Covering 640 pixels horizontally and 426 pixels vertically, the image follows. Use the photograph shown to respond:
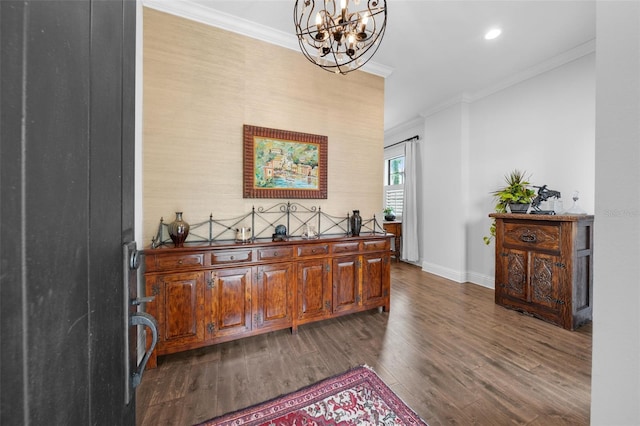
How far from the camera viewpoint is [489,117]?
406cm

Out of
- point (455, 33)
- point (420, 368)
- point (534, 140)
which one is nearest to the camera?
point (420, 368)

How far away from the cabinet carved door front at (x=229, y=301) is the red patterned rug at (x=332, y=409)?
76 cm

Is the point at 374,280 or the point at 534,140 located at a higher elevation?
the point at 534,140

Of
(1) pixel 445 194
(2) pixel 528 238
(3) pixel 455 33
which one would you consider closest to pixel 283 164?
(3) pixel 455 33

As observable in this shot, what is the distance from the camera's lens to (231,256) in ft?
7.39

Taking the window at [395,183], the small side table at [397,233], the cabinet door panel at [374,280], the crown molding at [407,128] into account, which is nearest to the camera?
the cabinet door panel at [374,280]

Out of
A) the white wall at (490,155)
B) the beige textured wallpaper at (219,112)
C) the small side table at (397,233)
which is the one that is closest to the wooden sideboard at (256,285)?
the beige textured wallpaper at (219,112)

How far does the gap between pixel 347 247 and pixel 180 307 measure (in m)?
1.68

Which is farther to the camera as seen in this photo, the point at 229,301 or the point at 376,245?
the point at 376,245

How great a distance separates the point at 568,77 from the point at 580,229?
1.99 m

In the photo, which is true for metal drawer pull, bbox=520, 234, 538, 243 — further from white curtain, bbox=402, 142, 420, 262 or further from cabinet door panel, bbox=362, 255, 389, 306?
white curtain, bbox=402, 142, 420, 262

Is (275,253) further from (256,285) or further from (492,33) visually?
(492,33)

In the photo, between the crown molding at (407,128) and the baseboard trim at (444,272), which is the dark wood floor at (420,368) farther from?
the crown molding at (407,128)

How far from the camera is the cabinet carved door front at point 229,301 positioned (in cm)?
219
